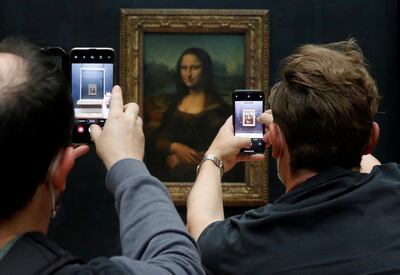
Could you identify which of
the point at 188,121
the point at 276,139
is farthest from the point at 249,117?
the point at 188,121

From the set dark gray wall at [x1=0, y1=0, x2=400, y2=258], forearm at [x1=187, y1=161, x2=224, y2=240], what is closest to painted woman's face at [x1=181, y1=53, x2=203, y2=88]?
dark gray wall at [x1=0, y1=0, x2=400, y2=258]

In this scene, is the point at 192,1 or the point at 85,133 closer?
the point at 85,133

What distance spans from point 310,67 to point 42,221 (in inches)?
39.1

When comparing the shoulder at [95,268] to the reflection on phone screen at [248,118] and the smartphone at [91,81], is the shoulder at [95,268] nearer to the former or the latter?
the smartphone at [91,81]

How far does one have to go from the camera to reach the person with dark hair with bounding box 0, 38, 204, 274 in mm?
1050

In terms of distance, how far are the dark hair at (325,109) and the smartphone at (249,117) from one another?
592mm

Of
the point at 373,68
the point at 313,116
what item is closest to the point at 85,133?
the point at 313,116

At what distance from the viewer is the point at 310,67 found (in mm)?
1845

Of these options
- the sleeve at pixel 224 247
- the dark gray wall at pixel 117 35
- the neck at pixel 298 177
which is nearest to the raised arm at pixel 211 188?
the sleeve at pixel 224 247

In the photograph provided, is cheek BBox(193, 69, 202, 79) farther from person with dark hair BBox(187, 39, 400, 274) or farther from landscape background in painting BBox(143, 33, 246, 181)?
person with dark hair BBox(187, 39, 400, 274)

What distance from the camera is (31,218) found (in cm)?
111

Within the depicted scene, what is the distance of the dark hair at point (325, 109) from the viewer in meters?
1.80

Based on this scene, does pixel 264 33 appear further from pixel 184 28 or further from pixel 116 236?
pixel 116 236

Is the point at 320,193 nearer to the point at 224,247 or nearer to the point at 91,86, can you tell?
the point at 224,247
